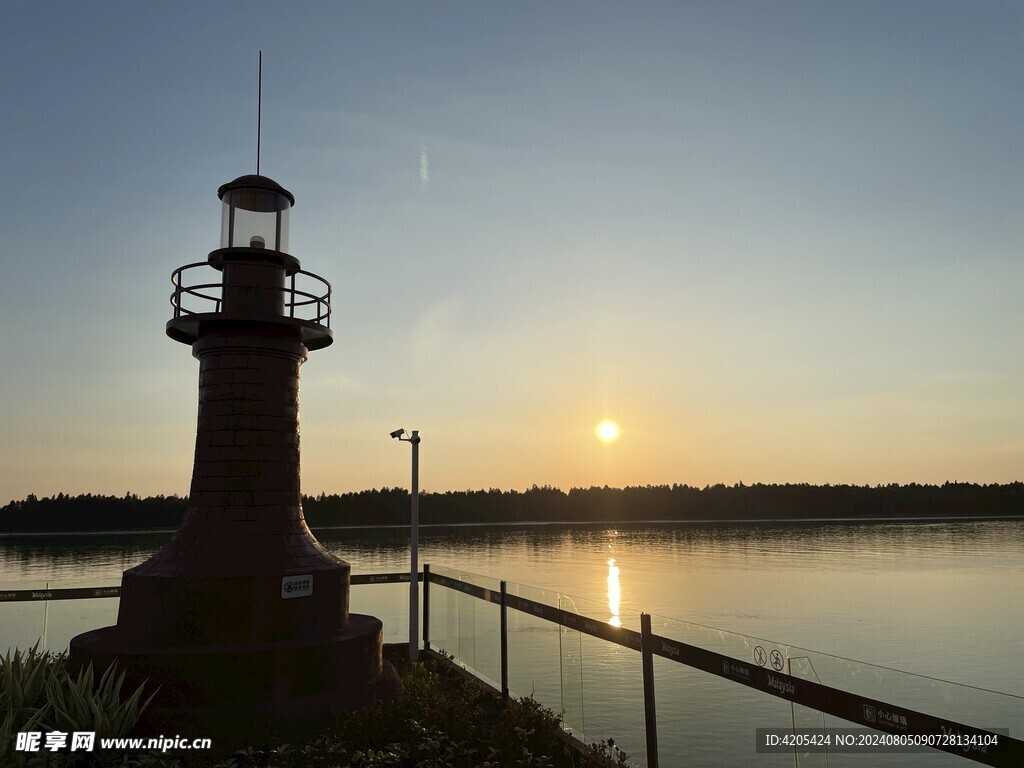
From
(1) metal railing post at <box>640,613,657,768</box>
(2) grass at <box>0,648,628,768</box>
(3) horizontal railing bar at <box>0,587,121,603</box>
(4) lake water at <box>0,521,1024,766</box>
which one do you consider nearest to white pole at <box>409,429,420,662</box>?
(4) lake water at <box>0,521,1024,766</box>

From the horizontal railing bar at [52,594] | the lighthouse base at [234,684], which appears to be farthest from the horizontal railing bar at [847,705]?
the horizontal railing bar at [52,594]

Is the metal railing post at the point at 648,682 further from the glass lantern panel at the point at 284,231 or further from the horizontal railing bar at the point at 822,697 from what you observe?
the glass lantern panel at the point at 284,231

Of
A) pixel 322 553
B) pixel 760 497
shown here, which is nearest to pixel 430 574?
pixel 322 553

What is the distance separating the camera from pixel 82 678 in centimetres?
1339

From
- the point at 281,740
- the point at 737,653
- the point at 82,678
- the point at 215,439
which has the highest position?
the point at 215,439

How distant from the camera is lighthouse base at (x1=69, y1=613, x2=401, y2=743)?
14430 mm

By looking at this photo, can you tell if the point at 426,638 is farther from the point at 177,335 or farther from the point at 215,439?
the point at 177,335

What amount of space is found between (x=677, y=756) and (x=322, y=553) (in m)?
10.8

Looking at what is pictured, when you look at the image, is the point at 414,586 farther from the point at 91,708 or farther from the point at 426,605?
the point at 91,708

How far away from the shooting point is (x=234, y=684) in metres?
14.9

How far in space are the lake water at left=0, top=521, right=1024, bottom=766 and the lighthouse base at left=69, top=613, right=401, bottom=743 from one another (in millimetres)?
4253

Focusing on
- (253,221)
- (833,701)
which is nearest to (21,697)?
(253,221)

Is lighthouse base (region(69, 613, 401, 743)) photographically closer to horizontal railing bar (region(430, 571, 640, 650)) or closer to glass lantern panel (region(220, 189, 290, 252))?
horizontal railing bar (region(430, 571, 640, 650))

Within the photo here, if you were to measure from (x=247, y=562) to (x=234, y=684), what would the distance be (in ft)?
8.36
